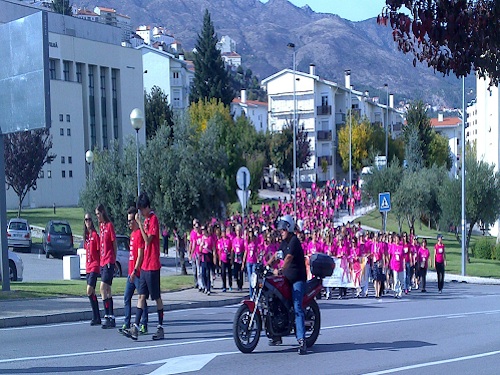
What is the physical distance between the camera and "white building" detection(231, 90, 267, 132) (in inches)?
4326

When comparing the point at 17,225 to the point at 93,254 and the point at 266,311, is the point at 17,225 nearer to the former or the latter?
the point at 93,254

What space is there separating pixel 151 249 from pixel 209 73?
80217 millimetres

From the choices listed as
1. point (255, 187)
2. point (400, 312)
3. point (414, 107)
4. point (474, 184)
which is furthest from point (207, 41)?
point (400, 312)

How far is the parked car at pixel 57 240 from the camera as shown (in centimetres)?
3644

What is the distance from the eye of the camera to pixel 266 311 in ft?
36.7

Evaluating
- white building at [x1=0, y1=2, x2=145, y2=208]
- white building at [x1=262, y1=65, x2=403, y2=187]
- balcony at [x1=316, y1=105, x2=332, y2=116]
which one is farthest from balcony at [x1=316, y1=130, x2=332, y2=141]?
white building at [x1=0, y1=2, x2=145, y2=208]

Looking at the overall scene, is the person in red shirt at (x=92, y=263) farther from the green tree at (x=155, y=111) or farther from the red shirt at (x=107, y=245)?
the green tree at (x=155, y=111)

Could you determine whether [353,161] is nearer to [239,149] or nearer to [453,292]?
[239,149]

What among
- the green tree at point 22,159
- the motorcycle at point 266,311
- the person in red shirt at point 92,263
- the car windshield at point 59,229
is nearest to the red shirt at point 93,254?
the person in red shirt at point 92,263

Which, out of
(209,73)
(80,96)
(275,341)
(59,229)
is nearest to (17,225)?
(59,229)

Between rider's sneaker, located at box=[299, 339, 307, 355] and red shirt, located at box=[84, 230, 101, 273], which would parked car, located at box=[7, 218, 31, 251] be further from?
rider's sneaker, located at box=[299, 339, 307, 355]

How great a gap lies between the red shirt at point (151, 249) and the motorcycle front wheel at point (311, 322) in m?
2.44

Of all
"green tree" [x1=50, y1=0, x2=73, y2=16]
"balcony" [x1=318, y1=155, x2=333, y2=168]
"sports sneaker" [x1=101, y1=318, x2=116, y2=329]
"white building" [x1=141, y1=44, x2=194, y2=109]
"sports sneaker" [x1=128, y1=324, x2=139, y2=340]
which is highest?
"green tree" [x1=50, y1=0, x2=73, y2=16]

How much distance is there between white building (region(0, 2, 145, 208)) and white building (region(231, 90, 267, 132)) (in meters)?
38.5
